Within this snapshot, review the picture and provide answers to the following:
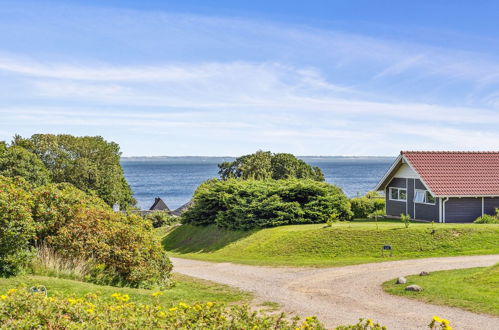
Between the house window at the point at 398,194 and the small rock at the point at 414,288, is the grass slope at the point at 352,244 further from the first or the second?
the house window at the point at 398,194

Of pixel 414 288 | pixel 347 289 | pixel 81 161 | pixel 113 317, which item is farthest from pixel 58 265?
pixel 81 161

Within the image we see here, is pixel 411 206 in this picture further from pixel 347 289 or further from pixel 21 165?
→ pixel 21 165

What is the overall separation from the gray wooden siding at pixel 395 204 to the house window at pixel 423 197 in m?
1.49

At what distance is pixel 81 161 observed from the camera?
61.2 m

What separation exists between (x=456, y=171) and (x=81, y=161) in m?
41.9

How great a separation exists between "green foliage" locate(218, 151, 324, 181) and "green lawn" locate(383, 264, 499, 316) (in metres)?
51.5

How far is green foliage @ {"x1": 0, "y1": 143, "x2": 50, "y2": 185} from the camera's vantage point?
51594 mm

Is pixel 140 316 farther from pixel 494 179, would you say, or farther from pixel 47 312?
pixel 494 179

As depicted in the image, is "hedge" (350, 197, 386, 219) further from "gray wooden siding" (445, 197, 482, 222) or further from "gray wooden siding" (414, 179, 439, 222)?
"gray wooden siding" (445, 197, 482, 222)

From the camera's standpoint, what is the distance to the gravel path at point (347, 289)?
13453 mm

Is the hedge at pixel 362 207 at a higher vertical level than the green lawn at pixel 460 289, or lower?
higher

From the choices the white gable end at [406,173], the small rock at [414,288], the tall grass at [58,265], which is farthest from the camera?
the white gable end at [406,173]

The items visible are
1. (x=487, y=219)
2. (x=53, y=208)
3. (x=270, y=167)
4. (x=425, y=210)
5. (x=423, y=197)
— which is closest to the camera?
(x=53, y=208)

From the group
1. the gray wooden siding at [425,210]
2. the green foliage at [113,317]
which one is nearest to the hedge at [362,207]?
the gray wooden siding at [425,210]
